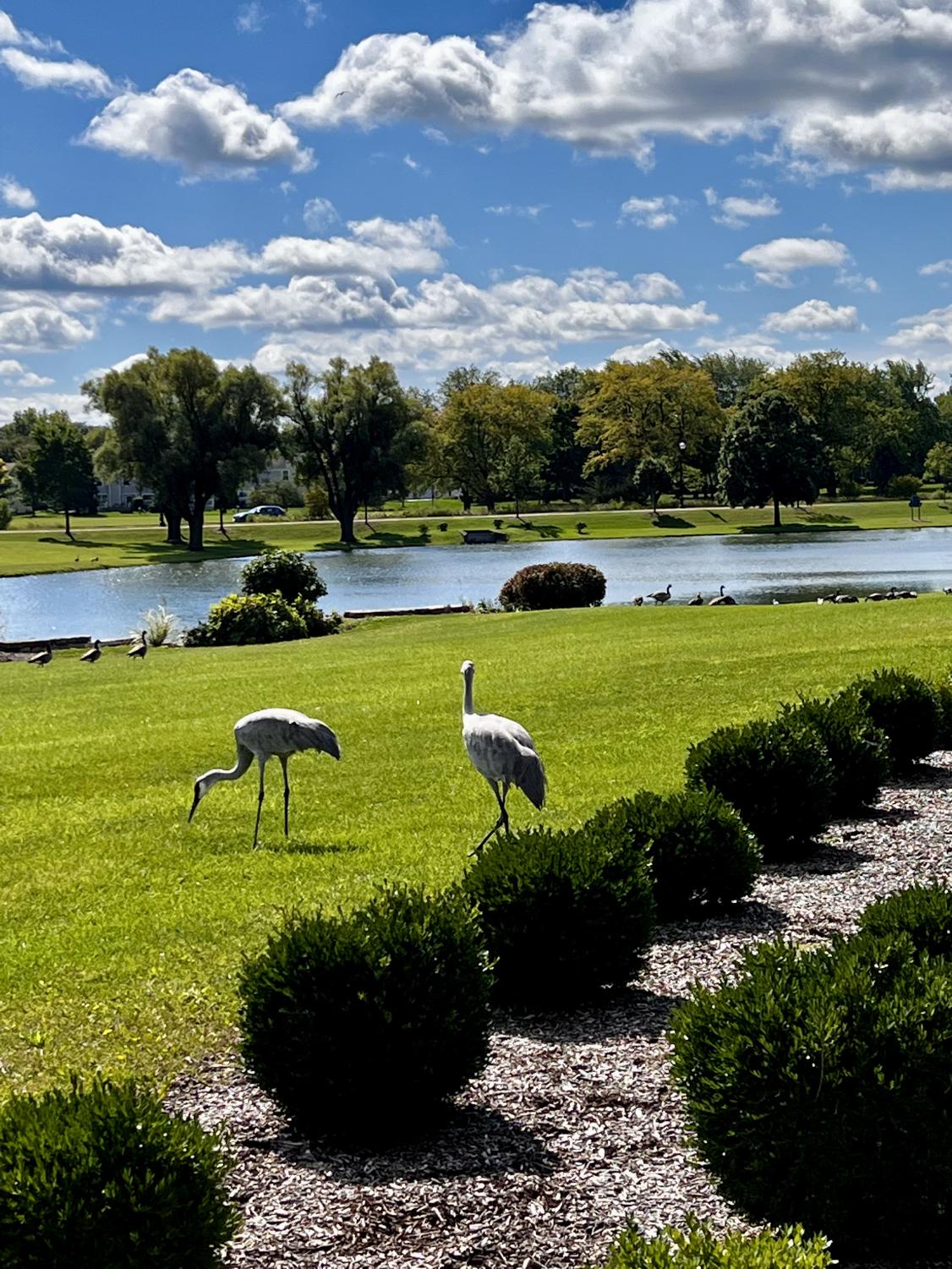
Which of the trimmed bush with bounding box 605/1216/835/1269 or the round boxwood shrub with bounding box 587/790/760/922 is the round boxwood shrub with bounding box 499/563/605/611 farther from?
the trimmed bush with bounding box 605/1216/835/1269

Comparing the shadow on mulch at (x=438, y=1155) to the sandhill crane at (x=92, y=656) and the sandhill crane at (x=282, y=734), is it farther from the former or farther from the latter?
the sandhill crane at (x=92, y=656)

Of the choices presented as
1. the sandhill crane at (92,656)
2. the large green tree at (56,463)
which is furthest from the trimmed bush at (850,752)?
the large green tree at (56,463)

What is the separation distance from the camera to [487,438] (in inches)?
4385

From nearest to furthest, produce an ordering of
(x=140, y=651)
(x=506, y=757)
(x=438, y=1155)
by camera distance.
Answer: (x=438, y=1155)
(x=506, y=757)
(x=140, y=651)

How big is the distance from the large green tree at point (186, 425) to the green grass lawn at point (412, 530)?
4136mm

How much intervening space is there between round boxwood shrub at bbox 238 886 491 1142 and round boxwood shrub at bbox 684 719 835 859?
15.2 feet

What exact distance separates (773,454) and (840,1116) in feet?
290

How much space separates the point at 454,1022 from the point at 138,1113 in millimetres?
1820

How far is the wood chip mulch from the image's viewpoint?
462cm

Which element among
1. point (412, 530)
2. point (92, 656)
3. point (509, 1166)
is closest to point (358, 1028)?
point (509, 1166)

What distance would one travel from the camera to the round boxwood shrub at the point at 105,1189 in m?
3.85

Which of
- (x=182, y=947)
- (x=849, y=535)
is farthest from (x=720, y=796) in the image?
(x=849, y=535)

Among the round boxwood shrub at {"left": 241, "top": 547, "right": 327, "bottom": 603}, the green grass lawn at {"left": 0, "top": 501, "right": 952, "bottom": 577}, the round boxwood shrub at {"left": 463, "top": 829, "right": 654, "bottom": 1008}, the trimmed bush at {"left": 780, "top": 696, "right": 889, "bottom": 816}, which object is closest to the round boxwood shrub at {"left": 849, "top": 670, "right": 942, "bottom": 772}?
the trimmed bush at {"left": 780, "top": 696, "right": 889, "bottom": 816}

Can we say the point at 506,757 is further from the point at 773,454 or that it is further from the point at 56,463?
the point at 56,463
